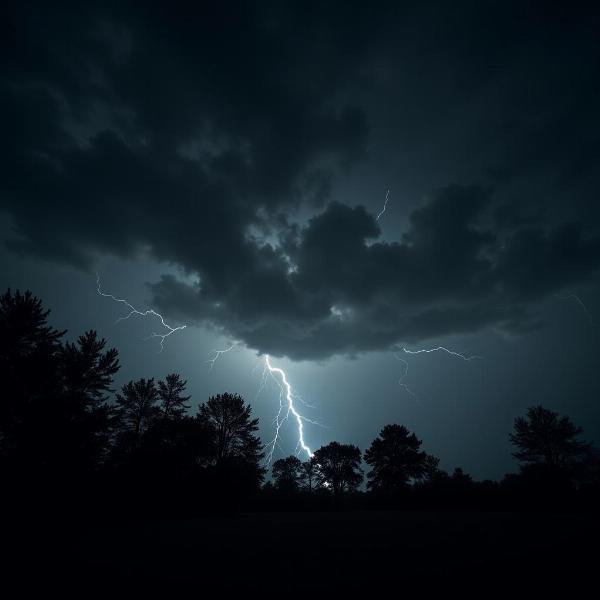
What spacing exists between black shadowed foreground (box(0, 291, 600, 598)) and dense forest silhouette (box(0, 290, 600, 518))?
0.10m

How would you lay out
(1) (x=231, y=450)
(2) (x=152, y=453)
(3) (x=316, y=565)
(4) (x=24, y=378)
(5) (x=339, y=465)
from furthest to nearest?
(5) (x=339, y=465)
(1) (x=231, y=450)
(2) (x=152, y=453)
(4) (x=24, y=378)
(3) (x=316, y=565)

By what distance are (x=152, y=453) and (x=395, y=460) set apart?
110ft

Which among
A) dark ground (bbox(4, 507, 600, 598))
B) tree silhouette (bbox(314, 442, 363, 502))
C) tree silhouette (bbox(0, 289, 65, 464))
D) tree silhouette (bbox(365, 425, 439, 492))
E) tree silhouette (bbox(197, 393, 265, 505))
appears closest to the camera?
dark ground (bbox(4, 507, 600, 598))

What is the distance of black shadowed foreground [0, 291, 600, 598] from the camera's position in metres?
6.21

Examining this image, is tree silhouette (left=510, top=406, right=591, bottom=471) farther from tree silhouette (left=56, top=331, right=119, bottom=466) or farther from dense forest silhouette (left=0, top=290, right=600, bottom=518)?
tree silhouette (left=56, top=331, right=119, bottom=466)

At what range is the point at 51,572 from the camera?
259 inches

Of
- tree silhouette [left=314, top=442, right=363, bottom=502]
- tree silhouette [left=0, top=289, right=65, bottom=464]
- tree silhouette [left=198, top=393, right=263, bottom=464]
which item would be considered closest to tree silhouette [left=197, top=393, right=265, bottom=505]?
tree silhouette [left=198, top=393, right=263, bottom=464]

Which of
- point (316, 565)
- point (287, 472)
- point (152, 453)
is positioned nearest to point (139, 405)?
point (152, 453)

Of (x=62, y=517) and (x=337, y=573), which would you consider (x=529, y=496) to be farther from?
(x=62, y=517)

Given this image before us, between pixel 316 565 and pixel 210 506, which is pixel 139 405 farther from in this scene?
pixel 316 565

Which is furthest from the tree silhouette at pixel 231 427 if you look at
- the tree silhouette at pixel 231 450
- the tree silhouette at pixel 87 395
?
the tree silhouette at pixel 87 395

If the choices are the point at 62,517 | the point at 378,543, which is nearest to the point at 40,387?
the point at 62,517

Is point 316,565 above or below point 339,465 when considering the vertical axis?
below

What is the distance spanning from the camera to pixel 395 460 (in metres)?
41.0
